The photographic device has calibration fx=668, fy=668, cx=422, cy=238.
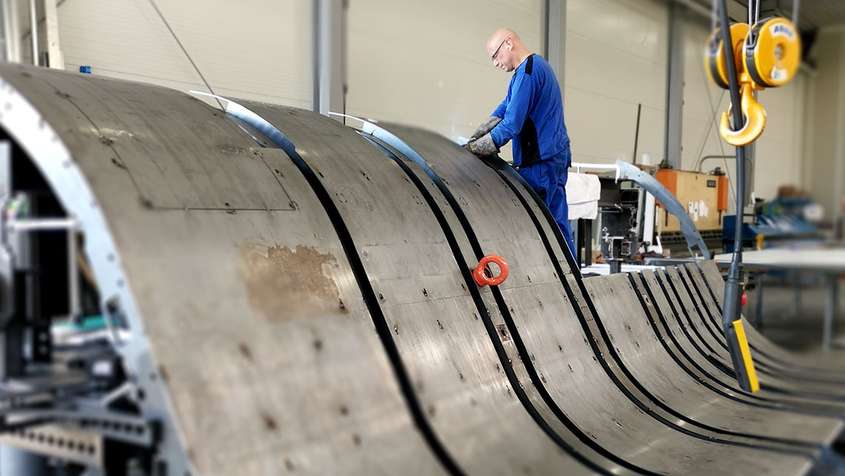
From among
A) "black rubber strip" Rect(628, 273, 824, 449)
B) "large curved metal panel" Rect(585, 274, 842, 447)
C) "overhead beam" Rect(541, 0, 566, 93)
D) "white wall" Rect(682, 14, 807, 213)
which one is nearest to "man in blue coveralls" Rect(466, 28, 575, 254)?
"large curved metal panel" Rect(585, 274, 842, 447)

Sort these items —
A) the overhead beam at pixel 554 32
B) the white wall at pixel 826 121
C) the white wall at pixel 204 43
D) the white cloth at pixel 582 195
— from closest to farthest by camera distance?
1. the white wall at pixel 826 121
2. the white wall at pixel 204 43
3. the white cloth at pixel 582 195
4. the overhead beam at pixel 554 32

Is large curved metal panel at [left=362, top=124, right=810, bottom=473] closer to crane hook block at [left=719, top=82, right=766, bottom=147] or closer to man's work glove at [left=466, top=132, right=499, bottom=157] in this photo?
man's work glove at [left=466, top=132, right=499, bottom=157]

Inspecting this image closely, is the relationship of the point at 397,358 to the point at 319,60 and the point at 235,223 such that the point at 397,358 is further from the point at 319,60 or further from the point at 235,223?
the point at 319,60

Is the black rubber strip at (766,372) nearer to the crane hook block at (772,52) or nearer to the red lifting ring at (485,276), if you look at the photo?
the crane hook block at (772,52)

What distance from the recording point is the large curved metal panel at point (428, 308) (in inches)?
88.4

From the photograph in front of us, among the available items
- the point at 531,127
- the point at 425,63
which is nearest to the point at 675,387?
the point at 531,127

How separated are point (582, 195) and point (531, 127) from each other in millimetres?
1627

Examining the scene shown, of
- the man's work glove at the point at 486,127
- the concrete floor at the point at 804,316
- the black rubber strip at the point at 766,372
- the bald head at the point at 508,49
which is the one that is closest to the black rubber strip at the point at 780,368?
the black rubber strip at the point at 766,372

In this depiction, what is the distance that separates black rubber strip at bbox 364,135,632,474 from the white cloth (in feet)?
7.49

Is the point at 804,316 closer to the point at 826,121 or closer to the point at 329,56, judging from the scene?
the point at 826,121

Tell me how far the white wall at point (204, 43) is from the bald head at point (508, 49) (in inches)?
76.4

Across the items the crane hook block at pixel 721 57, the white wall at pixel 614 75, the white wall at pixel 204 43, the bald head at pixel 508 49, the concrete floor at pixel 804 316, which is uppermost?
the white wall at pixel 614 75

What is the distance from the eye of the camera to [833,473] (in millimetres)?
2629

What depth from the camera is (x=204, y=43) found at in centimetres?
462
